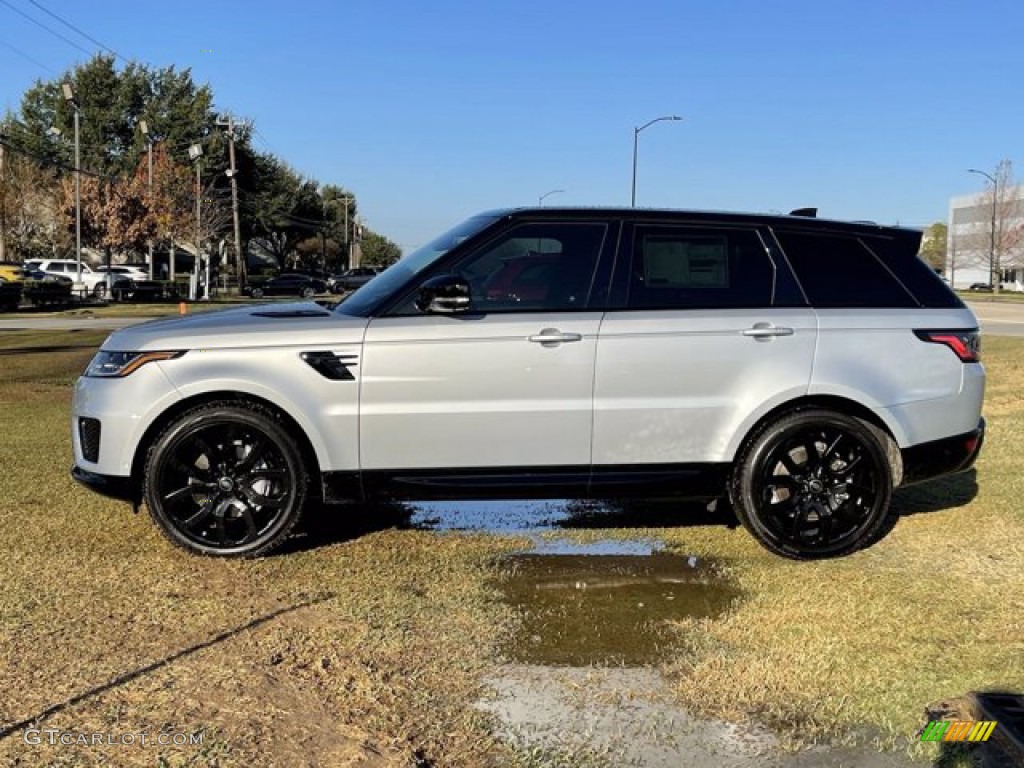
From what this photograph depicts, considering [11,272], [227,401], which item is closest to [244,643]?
[227,401]

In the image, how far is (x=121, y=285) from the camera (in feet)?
129

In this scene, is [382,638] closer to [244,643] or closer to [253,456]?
[244,643]

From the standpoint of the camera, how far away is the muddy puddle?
3.72 metres

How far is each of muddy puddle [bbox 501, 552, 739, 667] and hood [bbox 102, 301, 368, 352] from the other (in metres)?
1.50

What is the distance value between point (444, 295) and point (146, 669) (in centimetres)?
211

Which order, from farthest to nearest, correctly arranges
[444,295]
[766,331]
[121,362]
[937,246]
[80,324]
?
[937,246] → [80,324] → [766,331] → [121,362] → [444,295]

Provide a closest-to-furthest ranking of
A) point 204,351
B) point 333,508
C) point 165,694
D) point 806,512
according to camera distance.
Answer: point 165,694 < point 204,351 < point 806,512 < point 333,508

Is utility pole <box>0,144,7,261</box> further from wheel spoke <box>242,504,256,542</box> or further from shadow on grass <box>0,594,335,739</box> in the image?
shadow on grass <box>0,594,335,739</box>

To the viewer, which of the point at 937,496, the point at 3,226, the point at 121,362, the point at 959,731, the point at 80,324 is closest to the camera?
the point at 959,731

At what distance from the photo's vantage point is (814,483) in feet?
15.9

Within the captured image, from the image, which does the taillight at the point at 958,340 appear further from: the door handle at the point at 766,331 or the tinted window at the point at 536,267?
the tinted window at the point at 536,267

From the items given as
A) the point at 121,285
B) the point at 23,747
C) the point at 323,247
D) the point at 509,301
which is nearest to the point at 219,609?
the point at 23,747

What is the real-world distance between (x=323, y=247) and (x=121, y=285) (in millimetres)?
52565

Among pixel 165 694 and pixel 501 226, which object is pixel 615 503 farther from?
pixel 165 694
